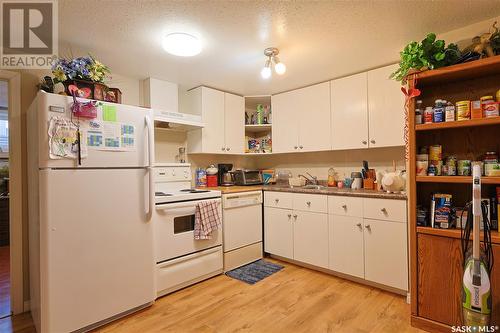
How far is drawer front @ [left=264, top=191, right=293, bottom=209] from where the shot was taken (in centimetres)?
297

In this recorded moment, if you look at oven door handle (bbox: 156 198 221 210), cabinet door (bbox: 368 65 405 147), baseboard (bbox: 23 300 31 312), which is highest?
cabinet door (bbox: 368 65 405 147)

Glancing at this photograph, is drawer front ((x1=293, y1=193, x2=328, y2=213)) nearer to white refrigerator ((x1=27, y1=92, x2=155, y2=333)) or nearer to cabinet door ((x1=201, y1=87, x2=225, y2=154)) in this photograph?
cabinet door ((x1=201, y1=87, x2=225, y2=154))

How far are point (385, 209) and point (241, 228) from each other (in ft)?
4.97

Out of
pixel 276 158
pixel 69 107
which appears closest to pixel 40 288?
pixel 69 107

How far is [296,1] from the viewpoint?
1.58 m

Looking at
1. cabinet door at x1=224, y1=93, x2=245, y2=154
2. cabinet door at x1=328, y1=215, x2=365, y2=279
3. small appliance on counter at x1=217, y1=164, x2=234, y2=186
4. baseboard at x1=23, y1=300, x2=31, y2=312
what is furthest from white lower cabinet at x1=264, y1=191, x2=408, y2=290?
baseboard at x1=23, y1=300, x2=31, y2=312

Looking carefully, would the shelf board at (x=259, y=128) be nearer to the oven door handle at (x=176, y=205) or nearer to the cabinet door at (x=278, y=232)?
the cabinet door at (x=278, y=232)

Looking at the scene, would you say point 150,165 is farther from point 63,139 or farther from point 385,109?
point 385,109

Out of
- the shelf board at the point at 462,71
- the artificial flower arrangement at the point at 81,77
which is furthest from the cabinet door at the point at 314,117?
the artificial flower arrangement at the point at 81,77

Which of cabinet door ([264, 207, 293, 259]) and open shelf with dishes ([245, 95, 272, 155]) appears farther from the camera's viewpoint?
open shelf with dishes ([245, 95, 272, 155])

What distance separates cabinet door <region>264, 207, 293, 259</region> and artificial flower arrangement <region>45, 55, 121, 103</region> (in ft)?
6.96

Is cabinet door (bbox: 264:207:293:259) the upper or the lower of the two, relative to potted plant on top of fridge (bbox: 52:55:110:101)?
lower

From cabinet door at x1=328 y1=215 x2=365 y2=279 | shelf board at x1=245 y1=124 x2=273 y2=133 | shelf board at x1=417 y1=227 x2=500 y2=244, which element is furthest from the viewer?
shelf board at x1=245 y1=124 x2=273 y2=133

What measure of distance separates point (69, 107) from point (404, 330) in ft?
9.20
